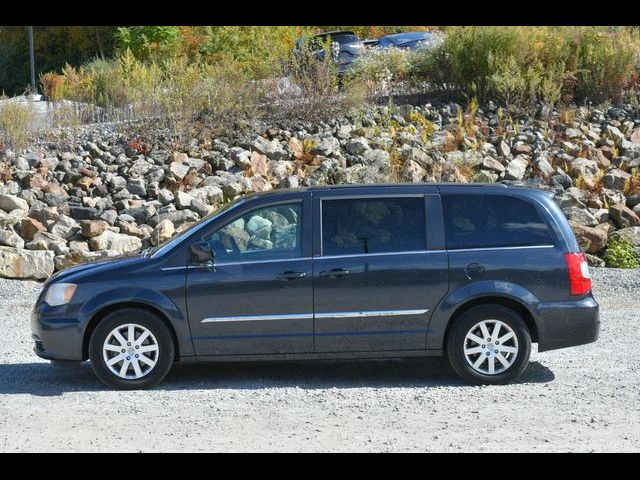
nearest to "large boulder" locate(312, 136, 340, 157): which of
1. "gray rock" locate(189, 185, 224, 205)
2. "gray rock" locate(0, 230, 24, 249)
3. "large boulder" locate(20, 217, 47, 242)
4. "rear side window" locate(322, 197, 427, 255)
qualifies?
"gray rock" locate(189, 185, 224, 205)

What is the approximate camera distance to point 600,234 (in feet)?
51.0

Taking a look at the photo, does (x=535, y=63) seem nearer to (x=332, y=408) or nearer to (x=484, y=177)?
(x=484, y=177)

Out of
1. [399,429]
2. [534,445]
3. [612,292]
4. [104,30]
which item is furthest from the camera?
[104,30]

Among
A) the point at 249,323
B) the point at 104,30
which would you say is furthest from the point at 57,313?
the point at 104,30

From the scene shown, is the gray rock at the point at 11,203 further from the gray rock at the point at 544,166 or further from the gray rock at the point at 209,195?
the gray rock at the point at 544,166

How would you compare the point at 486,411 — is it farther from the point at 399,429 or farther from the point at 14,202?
the point at 14,202

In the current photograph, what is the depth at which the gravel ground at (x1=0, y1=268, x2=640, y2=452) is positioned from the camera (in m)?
7.08

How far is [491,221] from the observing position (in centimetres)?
911

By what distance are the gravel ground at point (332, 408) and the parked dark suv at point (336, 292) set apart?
1.07ft

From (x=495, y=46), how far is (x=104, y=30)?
1861 cm

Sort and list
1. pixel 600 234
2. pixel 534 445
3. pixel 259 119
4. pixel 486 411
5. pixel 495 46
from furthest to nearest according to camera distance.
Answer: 1. pixel 495 46
2. pixel 259 119
3. pixel 600 234
4. pixel 486 411
5. pixel 534 445

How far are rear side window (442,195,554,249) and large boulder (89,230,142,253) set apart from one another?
282 inches

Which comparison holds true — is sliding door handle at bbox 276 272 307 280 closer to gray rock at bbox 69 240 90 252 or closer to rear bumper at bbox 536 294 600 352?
rear bumper at bbox 536 294 600 352

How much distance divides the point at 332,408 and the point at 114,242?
791 cm
